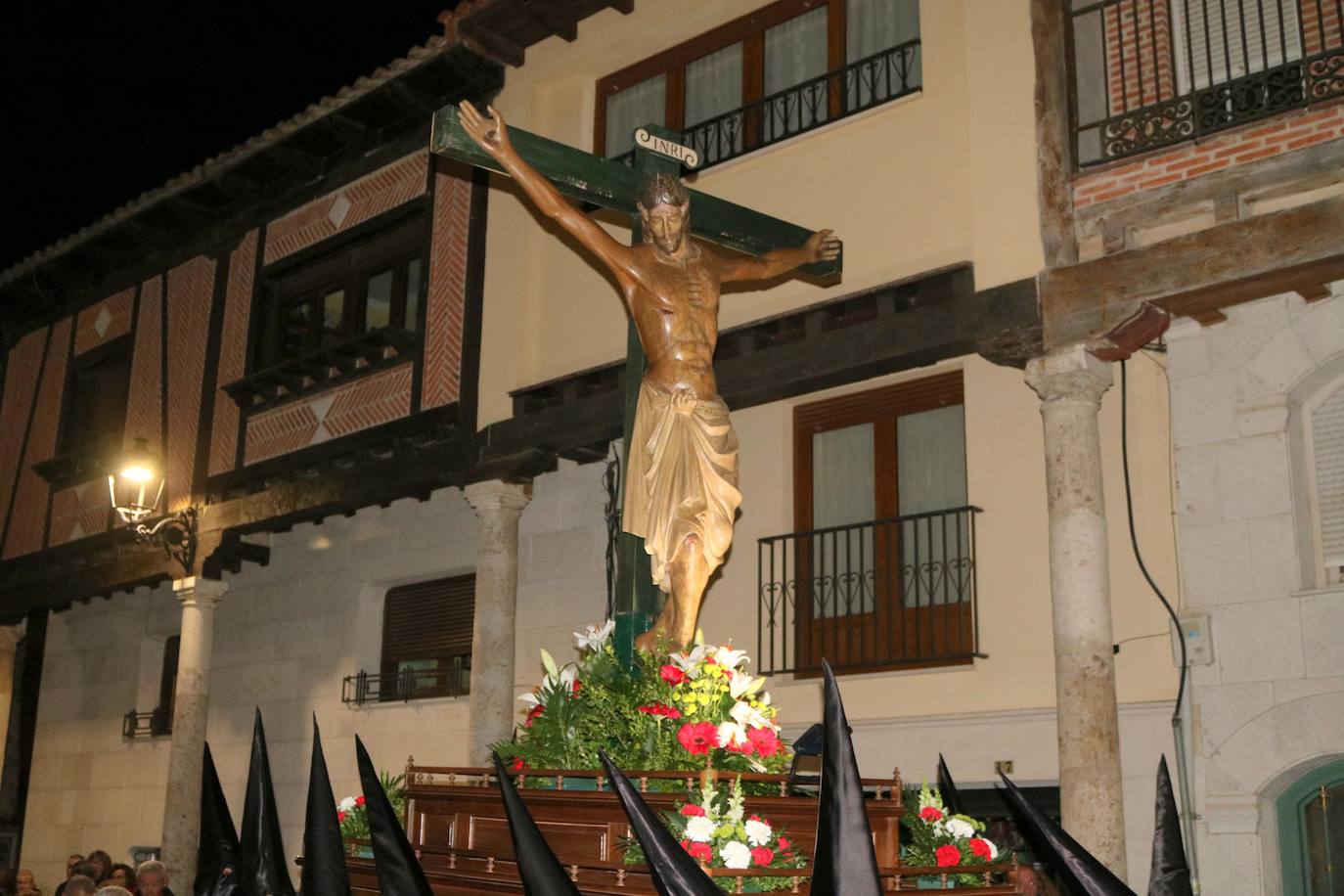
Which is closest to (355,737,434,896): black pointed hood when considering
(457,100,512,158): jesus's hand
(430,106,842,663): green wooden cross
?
(430,106,842,663): green wooden cross

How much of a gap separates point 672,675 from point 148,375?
12.6 m

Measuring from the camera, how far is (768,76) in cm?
1246

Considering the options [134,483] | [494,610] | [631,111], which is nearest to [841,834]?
[494,610]

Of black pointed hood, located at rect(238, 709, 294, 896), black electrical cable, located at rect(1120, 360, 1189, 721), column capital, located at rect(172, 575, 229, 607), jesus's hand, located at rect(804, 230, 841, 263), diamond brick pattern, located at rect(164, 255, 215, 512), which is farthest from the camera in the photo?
diamond brick pattern, located at rect(164, 255, 215, 512)

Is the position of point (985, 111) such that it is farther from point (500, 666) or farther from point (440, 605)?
point (440, 605)

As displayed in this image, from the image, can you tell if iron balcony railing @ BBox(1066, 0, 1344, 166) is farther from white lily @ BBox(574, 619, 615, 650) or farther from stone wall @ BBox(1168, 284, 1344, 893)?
white lily @ BBox(574, 619, 615, 650)

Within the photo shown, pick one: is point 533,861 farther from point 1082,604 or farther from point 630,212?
point 1082,604

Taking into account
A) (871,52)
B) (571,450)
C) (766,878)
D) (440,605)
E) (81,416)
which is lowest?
(766,878)

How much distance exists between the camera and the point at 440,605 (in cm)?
1473

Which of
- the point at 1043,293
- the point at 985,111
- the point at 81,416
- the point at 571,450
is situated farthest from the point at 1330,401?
the point at 81,416

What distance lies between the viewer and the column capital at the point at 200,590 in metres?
15.3

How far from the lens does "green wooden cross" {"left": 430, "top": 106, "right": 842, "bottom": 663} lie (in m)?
5.98

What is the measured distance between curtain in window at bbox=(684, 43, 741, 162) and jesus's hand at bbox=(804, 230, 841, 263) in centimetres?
575

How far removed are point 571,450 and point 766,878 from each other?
8.06 meters
